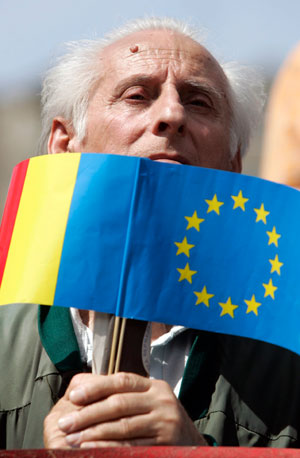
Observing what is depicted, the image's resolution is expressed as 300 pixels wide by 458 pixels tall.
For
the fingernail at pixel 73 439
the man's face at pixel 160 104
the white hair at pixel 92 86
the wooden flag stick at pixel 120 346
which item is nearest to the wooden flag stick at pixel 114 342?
the wooden flag stick at pixel 120 346

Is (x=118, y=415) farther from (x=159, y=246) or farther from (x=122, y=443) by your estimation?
(x=159, y=246)

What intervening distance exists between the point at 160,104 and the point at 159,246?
58 centimetres

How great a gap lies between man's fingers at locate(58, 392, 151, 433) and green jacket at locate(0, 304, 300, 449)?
0.45 metres

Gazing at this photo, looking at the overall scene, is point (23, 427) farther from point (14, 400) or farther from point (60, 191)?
point (60, 191)

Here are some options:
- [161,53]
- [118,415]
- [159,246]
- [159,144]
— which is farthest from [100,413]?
[161,53]

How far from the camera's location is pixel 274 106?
6719 mm

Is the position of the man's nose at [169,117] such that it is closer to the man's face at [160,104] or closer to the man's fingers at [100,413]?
the man's face at [160,104]

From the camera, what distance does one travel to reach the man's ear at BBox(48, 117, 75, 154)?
8.16 feet

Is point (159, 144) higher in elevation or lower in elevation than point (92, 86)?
lower

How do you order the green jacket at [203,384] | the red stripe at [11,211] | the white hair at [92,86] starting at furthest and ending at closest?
the white hair at [92,86]
the green jacket at [203,384]
the red stripe at [11,211]

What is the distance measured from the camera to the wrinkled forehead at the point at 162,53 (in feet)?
7.77

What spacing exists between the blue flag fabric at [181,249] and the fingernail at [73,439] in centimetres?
29

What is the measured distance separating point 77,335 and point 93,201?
50cm

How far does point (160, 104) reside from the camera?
2.24 metres
